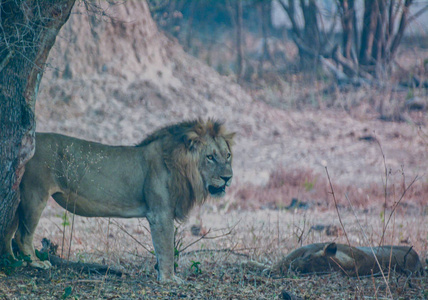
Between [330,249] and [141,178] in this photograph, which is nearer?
[141,178]

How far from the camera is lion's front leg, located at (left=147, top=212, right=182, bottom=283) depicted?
4.59 m

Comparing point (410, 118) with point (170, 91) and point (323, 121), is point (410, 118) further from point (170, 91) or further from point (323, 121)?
point (170, 91)

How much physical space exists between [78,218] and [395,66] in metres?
11.7

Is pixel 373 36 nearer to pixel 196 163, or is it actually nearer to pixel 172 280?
pixel 196 163

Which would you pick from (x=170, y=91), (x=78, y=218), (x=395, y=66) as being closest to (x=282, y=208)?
(x=78, y=218)

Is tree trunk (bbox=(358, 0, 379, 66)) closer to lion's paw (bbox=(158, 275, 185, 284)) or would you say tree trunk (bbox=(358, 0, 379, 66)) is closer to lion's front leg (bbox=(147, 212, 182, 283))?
lion's front leg (bbox=(147, 212, 182, 283))

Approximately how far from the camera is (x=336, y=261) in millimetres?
4902

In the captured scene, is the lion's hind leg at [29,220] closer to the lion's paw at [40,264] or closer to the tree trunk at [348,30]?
the lion's paw at [40,264]

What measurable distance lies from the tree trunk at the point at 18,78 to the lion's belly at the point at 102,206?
42cm

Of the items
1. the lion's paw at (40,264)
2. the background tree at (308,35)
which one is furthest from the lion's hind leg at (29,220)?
the background tree at (308,35)

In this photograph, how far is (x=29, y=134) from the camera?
4.36 metres

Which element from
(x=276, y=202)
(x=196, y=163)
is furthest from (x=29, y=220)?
(x=276, y=202)

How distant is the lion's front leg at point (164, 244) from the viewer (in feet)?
15.0

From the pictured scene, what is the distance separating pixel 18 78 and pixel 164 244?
171 centimetres
